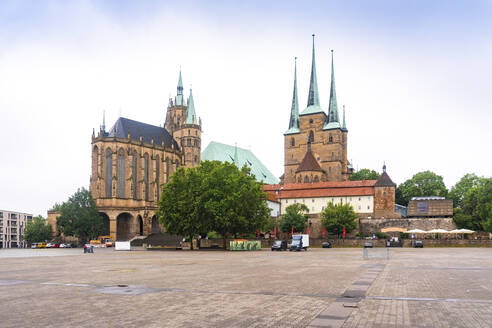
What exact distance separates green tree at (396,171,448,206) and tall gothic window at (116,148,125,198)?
221 ft

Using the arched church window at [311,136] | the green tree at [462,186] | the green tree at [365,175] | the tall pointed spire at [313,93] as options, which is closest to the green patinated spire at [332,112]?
the tall pointed spire at [313,93]

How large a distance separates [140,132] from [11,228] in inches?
3420

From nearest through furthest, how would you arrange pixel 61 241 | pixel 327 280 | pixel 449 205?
pixel 327 280 → pixel 449 205 → pixel 61 241

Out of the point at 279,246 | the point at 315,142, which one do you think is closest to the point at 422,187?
the point at 315,142

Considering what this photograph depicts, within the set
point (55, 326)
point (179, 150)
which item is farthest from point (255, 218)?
point (179, 150)

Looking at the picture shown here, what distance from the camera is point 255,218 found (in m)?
60.6

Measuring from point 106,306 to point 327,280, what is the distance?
9176 mm

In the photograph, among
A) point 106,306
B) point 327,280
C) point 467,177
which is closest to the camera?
point 106,306

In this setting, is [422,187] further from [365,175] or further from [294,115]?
[294,115]

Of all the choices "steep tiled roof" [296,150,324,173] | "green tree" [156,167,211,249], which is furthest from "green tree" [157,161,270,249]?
"steep tiled roof" [296,150,324,173]

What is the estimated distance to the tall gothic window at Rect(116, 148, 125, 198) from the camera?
340ft

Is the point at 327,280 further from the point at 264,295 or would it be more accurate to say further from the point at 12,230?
the point at 12,230

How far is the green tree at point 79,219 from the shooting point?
89.8m

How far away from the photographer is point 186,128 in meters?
124
